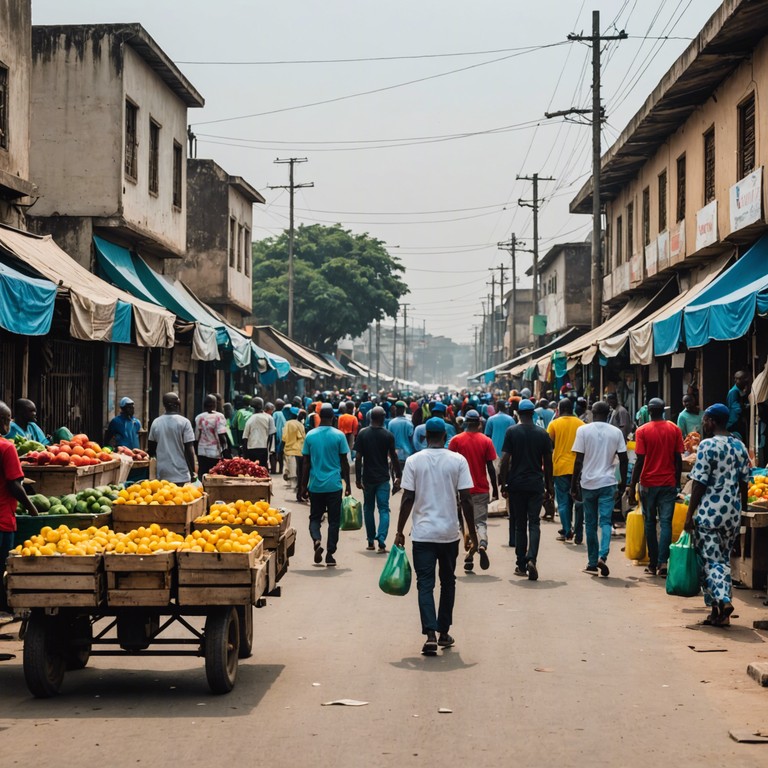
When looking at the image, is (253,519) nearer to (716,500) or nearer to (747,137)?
(716,500)

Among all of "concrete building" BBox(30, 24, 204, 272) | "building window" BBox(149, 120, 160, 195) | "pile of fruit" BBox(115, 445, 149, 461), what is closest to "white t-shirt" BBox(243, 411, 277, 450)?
"concrete building" BBox(30, 24, 204, 272)

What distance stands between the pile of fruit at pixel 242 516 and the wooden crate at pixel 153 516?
12cm

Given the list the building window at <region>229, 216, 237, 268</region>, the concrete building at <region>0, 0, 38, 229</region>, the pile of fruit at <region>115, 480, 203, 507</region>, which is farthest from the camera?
the building window at <region>229, 216, 237, 268</region>

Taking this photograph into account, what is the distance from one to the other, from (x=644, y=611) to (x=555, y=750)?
16.3 feet

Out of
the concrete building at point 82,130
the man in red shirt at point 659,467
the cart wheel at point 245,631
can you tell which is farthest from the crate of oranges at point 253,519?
the concrete building at point 82,130

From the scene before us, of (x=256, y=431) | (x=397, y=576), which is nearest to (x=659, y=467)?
(x=397, y=576)

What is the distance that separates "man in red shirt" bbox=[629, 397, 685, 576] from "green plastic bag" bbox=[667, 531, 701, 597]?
2134 millimetres

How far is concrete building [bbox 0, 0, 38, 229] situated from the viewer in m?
17.4

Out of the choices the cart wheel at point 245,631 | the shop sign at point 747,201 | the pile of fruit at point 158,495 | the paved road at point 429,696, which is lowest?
the paved road at point 429,696

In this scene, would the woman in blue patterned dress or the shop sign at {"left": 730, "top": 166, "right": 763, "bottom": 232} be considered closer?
the woman in blue patterned dress

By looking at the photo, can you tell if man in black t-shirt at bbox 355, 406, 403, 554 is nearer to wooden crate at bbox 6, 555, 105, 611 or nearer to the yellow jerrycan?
the yellow jerrycan

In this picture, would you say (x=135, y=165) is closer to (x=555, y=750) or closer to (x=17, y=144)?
(x=17, y=144)

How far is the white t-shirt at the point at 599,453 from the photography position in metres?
13.3

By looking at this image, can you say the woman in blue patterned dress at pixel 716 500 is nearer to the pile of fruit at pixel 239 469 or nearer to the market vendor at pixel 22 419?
the pile of fruit at pixel 239 469
